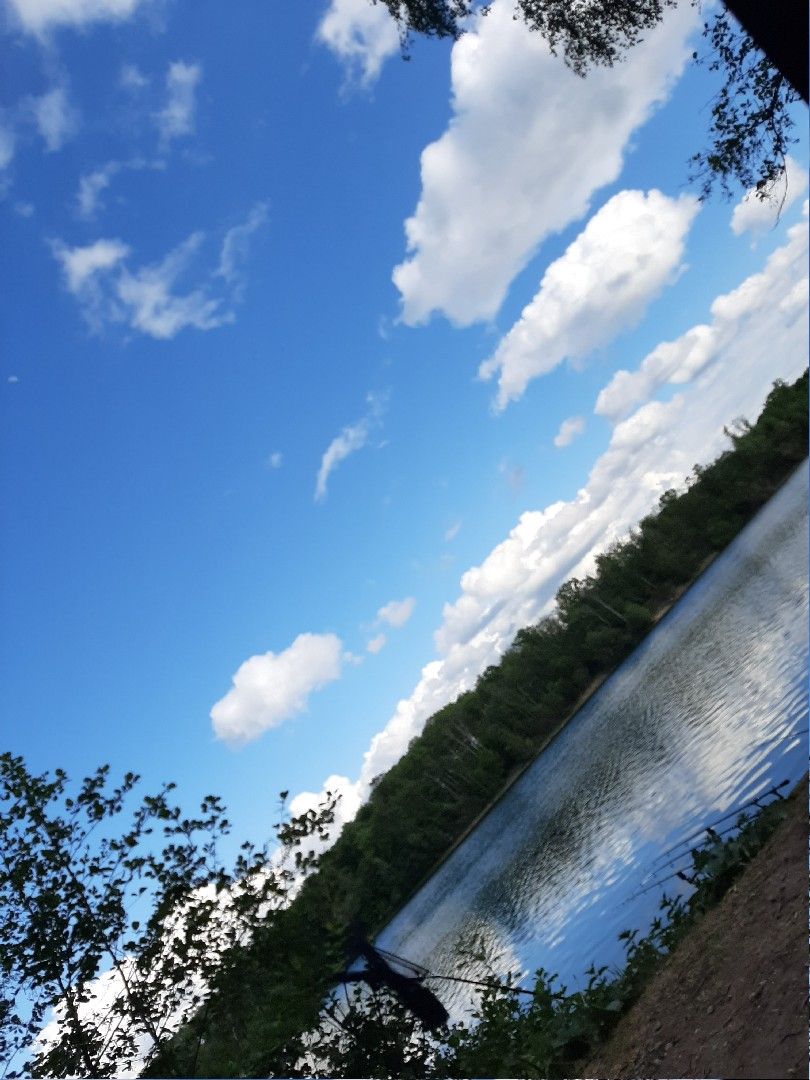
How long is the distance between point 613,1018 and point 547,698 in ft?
184

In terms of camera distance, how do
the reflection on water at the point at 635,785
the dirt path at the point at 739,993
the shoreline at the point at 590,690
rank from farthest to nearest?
the shoreline at the point at 590,690
the reflection on water at the point at 635,785
the dirt path at the point at 739,993

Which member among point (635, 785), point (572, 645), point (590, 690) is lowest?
point (590, 690)

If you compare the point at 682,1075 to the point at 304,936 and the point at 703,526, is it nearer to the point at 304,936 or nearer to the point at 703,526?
the point at 304,936

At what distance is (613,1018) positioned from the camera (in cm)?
612

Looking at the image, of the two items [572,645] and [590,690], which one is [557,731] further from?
[572,645]

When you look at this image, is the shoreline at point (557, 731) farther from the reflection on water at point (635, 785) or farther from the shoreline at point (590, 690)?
the reflection on water at point (635, 785)

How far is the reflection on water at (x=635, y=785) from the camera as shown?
1434 centimetres

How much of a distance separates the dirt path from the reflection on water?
96.0 inches

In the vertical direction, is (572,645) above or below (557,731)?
above

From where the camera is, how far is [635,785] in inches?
903

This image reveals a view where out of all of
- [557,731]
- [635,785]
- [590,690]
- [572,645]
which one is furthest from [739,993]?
[572,645]

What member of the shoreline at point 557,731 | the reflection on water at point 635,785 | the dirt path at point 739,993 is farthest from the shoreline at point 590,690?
the dirt path at point 739,993

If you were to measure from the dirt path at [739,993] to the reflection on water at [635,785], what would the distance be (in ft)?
8.00

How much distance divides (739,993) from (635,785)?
20131 mm
